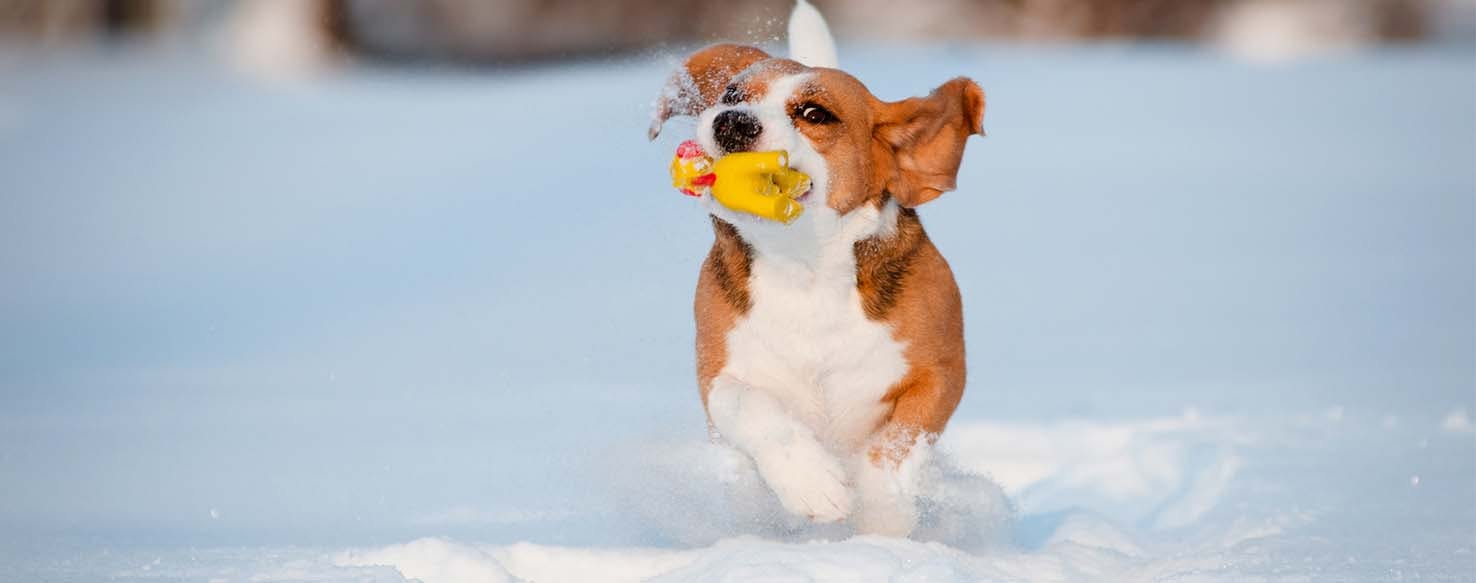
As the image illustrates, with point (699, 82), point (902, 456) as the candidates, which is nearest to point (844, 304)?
point (902, 456)

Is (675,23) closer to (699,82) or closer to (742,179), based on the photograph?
(699,82)

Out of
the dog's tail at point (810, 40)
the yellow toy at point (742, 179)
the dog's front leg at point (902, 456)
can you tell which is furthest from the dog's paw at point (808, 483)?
the dog's tail at point (810, 40)

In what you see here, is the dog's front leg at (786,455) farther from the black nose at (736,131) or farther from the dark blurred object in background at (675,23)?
the dark blurred object in background at (675,23)

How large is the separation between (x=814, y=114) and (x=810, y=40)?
0.58 m

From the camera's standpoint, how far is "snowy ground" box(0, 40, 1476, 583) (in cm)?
440

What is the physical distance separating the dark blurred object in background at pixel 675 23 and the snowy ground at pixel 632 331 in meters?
0.83

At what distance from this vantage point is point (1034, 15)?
62.2 ft

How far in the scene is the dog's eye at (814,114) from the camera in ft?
13.3

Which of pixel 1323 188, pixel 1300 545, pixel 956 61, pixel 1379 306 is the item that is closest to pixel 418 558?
pixel 1300 545

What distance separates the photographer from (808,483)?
158 inches

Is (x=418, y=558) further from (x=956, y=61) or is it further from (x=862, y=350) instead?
(x=956, y=61)

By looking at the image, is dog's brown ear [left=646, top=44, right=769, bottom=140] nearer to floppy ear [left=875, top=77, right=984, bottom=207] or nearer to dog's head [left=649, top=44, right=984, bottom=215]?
dog's head [left=649, top=44, right=984, bottom=215]

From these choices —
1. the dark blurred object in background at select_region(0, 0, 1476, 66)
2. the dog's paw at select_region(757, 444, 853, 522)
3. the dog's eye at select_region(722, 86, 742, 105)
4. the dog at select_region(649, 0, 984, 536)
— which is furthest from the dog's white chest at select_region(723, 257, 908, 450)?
the dark blurred object in background at select_region(0, 0, 1476, 66)

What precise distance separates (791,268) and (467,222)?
7.39 meters
